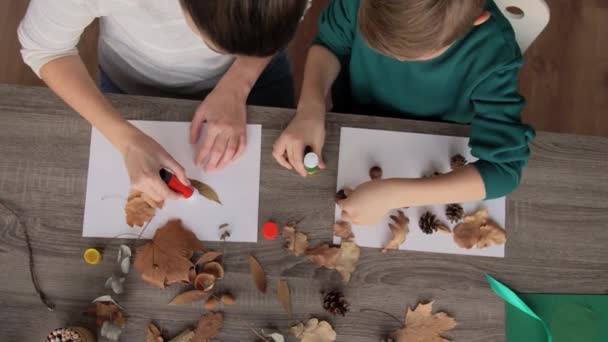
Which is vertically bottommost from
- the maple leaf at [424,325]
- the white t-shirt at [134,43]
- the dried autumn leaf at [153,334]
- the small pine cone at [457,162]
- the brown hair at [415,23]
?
the dried autumn leaf at [153,334]

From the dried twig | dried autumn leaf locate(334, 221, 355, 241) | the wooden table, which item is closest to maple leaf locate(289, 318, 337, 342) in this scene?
the wooden table

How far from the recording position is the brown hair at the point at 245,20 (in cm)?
47

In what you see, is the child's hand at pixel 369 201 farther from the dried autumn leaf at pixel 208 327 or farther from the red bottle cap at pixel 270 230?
the dried autumn leaf at pixel 208 327

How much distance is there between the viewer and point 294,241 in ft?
2.41

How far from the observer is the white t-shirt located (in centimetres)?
69

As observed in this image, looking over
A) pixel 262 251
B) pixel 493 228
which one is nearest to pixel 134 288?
pixel 262 251

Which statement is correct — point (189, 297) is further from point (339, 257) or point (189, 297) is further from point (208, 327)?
point (339, 257)

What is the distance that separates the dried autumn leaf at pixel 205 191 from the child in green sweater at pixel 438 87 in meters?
0.11

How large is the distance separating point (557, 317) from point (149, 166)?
66cm

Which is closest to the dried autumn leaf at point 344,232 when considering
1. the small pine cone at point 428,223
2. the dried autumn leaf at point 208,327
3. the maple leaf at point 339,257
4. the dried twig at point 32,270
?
the maple leaf at point 339,257

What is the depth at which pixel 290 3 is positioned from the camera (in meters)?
0.49

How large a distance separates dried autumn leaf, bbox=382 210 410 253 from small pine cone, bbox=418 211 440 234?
0.08 ft

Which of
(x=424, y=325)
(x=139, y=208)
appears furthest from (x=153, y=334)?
(x=424, y=325)

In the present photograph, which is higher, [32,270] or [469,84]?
[469,84]
